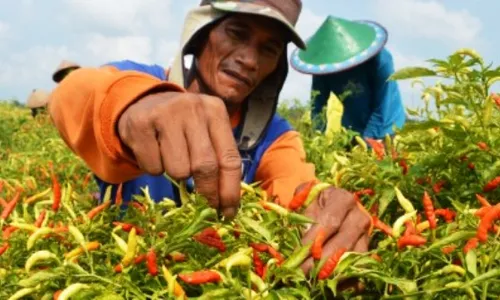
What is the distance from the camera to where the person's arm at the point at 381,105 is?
4.52 m

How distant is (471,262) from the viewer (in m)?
1.09

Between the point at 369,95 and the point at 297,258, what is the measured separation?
374cm

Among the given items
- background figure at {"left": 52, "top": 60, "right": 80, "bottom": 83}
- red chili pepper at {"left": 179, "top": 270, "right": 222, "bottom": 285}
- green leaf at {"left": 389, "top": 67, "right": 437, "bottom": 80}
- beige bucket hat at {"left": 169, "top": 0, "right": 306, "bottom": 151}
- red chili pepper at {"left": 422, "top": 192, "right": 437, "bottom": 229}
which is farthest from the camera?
background figure at {"left": 52, "top": 60, "right": 80, "bottom": 83}

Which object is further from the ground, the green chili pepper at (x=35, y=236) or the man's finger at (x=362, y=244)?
the green chili pepper at (x=35, y=236)

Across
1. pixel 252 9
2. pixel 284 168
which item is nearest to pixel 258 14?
pixel 252 9

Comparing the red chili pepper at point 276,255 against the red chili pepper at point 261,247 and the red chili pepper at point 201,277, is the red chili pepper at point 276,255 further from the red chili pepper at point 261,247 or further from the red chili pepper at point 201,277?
the red chili pepper at point 201,277

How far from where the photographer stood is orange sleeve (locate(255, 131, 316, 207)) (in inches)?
83.3

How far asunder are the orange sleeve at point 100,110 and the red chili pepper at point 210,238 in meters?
0.28

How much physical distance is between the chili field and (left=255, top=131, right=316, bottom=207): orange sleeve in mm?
538

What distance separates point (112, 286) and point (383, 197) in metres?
0.67

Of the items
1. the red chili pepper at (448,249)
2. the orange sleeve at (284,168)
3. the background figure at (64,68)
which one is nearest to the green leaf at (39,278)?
the red chili pepper at (448,249)

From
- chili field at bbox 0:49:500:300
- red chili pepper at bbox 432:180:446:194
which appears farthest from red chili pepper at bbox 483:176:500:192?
red chili pepper at bbox 432:180:446:194

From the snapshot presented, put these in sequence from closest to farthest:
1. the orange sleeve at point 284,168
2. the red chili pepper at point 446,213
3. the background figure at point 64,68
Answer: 1. the red chili pepper at point 446,213
2. the orange sleeve at point 284,168
3. the background figure at point 64,68

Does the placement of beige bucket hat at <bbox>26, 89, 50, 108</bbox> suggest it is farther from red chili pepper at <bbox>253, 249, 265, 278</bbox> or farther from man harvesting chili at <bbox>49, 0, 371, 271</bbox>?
red chili pepper at <bbox>253, 249, 265, 278</bbox>
